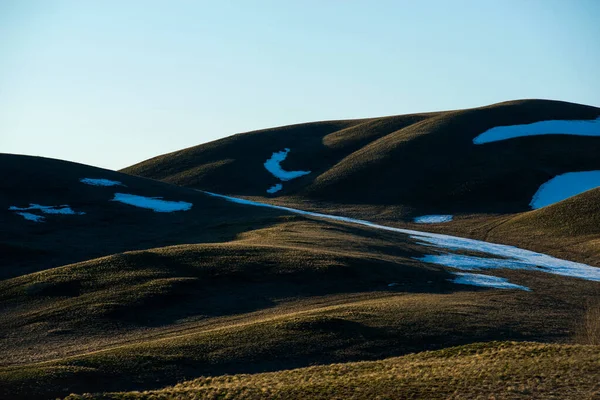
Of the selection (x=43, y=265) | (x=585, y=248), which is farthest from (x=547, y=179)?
(x=43, y=265)

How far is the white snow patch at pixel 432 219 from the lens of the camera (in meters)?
102

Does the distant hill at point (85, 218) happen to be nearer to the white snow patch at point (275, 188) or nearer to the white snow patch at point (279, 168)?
the white snow patch at point (275, 188)

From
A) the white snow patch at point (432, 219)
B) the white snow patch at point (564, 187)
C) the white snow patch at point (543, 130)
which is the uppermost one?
the white snow patch at point (543, 130)

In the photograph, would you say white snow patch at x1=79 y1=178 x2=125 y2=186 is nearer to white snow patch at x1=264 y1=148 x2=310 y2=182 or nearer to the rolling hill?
the rolling hill

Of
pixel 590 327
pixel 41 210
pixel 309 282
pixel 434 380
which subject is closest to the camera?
pixel 434 380

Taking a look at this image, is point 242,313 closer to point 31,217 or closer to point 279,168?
point 31,217

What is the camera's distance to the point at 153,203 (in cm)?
9956

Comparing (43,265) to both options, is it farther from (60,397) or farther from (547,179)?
(547,179)

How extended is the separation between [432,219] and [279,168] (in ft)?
156

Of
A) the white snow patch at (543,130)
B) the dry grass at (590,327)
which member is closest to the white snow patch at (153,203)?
the dry grass at (590,327)

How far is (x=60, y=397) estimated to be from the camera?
29.4 m

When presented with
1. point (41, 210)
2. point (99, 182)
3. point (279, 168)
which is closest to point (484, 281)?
point (41, 210)

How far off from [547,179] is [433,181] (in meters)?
20.2

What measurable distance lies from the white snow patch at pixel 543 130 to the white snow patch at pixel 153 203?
225 ft
